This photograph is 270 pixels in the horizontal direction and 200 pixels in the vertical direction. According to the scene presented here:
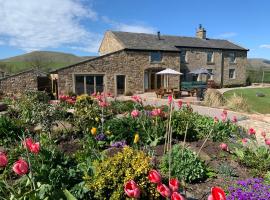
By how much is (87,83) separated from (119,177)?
68.9 ft

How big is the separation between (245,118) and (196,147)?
5.72m

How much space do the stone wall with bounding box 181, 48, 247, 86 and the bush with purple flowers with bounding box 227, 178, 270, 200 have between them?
27.2m

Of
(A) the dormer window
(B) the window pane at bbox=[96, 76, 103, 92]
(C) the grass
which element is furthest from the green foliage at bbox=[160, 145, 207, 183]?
(A) the dormer window

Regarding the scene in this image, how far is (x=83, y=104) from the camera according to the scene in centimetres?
772

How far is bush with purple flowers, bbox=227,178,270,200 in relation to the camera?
10.7ft

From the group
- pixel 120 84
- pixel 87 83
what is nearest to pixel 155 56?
pixel 120 84

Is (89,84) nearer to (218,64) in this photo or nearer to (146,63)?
(146,63)

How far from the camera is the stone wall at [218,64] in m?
30.9

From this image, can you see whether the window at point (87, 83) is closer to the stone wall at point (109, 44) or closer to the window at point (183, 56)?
the stone wall at point (109, 44)

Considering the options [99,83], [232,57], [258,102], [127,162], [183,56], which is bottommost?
[258,102]

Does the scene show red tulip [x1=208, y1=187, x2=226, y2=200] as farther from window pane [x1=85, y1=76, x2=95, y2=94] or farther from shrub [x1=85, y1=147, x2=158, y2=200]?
window pane [x1=85, y1=76, x2=95, y2=94]

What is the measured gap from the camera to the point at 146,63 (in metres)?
26.3

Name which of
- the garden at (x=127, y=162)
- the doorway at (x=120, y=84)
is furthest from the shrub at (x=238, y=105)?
the doorway at (x=120, y=84)

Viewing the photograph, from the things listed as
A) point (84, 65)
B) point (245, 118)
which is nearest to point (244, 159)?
point (245, 118)
